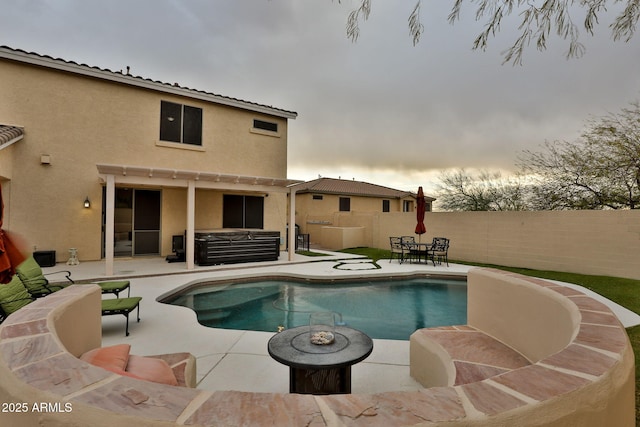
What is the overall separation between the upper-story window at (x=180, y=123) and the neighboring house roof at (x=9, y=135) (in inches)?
164

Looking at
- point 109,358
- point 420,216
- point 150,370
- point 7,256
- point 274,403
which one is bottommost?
point 150,370

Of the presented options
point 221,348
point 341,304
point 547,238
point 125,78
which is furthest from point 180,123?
point 547,238

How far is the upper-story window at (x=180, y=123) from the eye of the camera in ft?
40.8

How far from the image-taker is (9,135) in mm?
9094

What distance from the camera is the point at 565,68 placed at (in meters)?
5.58

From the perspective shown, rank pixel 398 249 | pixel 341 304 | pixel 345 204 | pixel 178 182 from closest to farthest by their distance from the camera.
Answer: pixel 341 304 < pixel 178 182 < pixel 398 249 < pixel 345 204

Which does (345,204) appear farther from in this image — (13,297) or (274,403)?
(274,403)

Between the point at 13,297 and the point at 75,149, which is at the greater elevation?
the point at 75,149

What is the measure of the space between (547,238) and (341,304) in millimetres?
8776

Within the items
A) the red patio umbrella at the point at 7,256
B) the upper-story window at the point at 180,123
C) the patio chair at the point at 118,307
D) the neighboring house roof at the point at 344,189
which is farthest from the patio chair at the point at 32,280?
the neighboring house roof at the point at 344,189

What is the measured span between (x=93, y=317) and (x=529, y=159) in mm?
17872

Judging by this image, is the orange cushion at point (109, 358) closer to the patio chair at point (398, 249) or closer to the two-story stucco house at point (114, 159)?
the two-story stucco house at point (114, 159)

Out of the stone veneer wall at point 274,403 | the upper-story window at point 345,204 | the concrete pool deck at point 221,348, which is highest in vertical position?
the upper-story window at point 345,204

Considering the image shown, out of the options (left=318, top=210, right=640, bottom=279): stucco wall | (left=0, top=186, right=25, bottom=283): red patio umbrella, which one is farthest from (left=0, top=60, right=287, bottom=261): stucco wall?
(left=318, top=210, right=640, bottom=279): stucco wall
